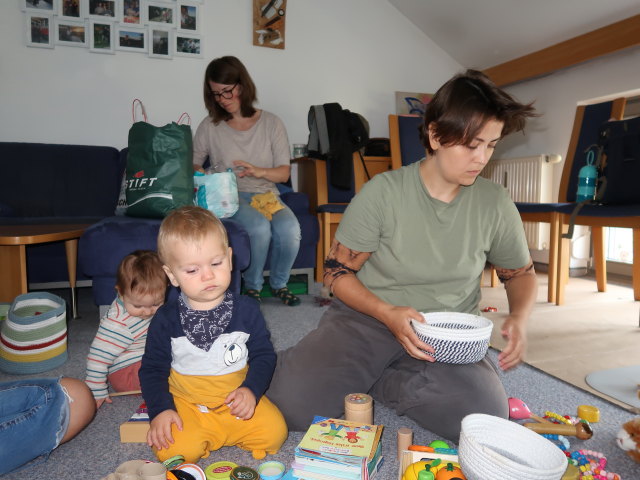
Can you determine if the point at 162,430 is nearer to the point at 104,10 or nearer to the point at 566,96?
the point at 104,10

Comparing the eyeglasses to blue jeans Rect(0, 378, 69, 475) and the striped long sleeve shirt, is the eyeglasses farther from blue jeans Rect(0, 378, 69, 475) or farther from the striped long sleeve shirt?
blue jeans Rect(0, 378, 69, 475)

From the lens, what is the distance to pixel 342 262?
1.16 meters

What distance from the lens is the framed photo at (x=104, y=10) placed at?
9.98 feet

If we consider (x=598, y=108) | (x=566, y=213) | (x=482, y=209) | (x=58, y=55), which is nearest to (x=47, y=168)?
(x=58, y=55)

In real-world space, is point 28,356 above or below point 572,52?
below

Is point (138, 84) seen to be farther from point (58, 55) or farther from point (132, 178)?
point (132, 178)

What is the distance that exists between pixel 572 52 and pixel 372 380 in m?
2.87

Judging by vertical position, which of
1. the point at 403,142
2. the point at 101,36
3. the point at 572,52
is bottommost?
the point at 403,142

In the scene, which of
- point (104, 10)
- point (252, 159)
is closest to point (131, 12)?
point (104, 10)

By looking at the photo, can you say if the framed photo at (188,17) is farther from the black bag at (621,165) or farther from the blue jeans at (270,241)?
the black bag at (621,165)

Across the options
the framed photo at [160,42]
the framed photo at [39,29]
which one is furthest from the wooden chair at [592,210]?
the framed photo at [39,29]

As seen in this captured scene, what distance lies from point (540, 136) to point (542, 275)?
101 centimetres

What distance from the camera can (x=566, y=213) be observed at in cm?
231

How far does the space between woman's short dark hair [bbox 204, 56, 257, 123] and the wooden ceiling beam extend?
2.10 m
